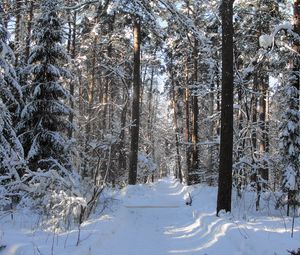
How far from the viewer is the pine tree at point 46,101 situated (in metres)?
14.7

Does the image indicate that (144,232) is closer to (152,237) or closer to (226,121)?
(152,237)

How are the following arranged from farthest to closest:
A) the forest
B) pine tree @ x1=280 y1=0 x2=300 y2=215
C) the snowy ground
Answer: pine tree @ x1=280 y1=0 x2=300 y2=215 → the forest → the snowy ground

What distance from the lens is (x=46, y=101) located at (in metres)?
15.0

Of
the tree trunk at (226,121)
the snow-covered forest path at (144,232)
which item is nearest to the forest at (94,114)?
the tree trunk at (226,121)

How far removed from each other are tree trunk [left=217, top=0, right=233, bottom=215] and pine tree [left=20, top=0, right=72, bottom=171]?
5.84 meters

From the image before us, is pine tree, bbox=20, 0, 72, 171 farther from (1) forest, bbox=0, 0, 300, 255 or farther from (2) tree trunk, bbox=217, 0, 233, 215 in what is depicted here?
(2) tree trunk, bbox=217, 0, 233, 215

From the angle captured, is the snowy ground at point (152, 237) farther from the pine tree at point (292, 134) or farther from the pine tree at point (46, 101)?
the pine tree at point (46, 101)

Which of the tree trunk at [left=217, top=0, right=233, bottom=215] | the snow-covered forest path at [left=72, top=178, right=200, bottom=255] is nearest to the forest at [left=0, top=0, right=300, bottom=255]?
the tree trunk at [left=217, top=0, right=233, bottom=215]

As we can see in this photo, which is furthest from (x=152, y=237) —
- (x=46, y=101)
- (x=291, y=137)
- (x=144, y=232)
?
(x=46, y=101)

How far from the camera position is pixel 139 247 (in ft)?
28.0

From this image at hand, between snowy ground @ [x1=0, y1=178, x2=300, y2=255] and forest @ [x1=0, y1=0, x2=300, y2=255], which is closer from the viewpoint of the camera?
snowy ground @ [x1=0, y1=178, x2=300, y2=255]

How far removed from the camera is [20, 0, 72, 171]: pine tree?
14.7 meters

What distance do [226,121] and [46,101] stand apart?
273 inches

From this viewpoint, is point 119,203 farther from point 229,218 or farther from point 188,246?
point 188,246
